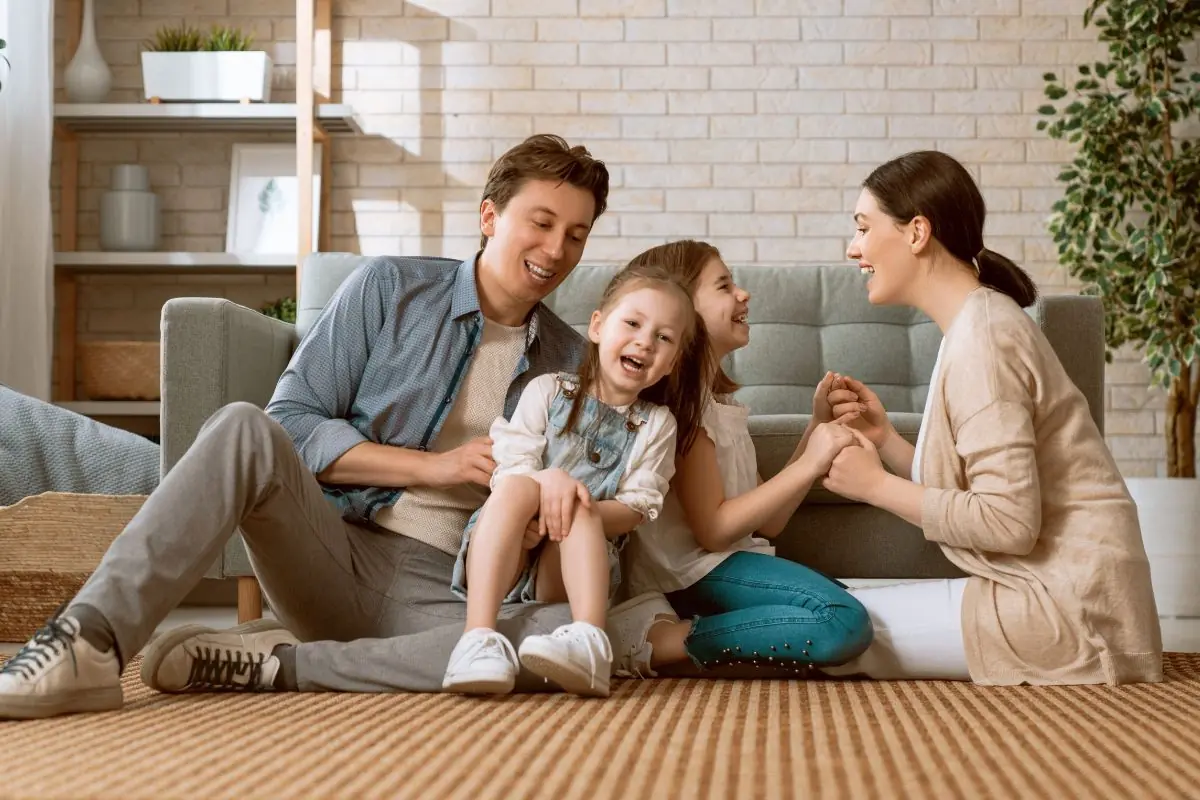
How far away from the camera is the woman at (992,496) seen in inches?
64.8

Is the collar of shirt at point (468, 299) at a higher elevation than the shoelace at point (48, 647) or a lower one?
higher

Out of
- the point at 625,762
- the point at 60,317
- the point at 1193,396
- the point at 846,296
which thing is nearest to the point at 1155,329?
the point at 1193,396

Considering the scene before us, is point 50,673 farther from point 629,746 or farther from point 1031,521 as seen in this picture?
point 1031,521

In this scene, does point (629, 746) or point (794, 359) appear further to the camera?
point (794, 359)

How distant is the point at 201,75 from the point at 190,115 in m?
0.13

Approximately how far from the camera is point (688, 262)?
198cm

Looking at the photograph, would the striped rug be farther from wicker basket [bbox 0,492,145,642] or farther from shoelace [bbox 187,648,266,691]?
wicker basket [bbox 0,492,145,642]

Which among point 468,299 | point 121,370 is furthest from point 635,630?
point 121,370

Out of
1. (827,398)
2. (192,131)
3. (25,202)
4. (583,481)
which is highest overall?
(192,131)

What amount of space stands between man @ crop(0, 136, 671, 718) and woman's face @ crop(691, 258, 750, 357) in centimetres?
20

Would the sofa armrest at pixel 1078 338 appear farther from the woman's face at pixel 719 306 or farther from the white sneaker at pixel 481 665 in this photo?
the white sneaker at pixel 481 665

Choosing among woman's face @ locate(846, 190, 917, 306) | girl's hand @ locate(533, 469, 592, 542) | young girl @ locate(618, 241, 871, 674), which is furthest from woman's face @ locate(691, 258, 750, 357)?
girl's hand @ locate(533, 469, 592, 542)

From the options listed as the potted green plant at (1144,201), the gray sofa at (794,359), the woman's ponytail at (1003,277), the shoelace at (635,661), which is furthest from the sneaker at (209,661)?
the potted green plant at (1144,201)

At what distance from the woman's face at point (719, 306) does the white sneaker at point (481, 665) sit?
2.11 ft
